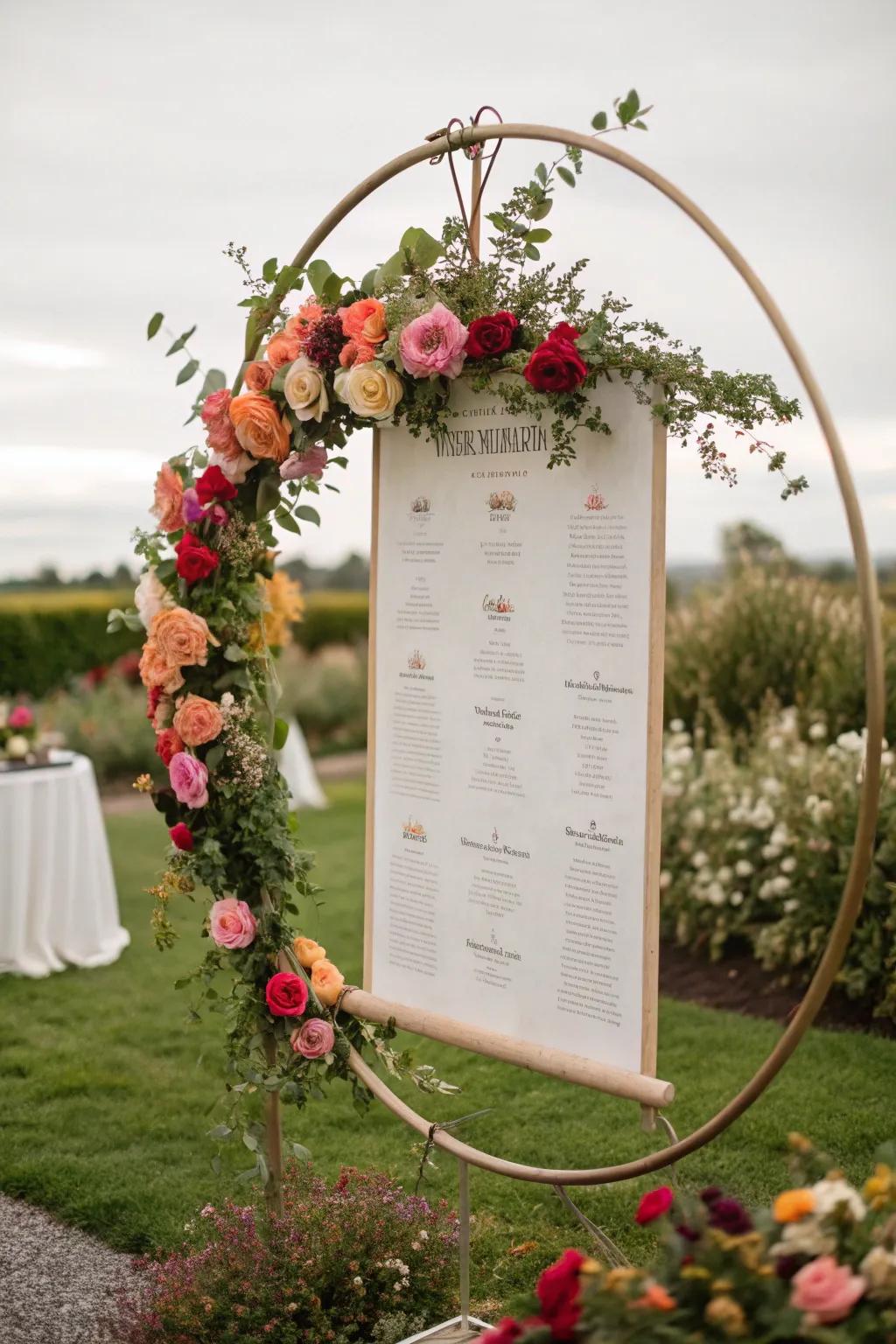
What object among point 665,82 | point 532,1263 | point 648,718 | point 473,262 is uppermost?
point 665,82

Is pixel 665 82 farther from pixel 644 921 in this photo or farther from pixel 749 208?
pixel 644 921

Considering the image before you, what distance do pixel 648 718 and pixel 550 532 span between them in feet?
1.49

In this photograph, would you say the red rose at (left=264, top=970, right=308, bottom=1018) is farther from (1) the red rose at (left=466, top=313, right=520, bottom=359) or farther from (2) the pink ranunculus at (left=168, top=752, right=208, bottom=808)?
(1) the red rose at (left=466, top=313, right=520, bottom=359)

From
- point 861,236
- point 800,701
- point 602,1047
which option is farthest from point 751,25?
point 602,1047

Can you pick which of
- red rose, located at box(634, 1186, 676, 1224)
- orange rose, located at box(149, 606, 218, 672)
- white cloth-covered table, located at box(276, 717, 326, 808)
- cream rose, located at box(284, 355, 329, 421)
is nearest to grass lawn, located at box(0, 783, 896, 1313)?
orange rose, located at box(149, 606, 218, 672)

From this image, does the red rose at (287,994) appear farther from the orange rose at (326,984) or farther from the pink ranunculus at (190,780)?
the pink ranunculus at (190,780)

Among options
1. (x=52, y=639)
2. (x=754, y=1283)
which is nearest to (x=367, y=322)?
(x=754, y=1283)

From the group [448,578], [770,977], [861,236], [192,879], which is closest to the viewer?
[448,578]

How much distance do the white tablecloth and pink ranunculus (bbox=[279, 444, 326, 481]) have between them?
3149 mm

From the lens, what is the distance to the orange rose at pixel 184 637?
9.47 ft

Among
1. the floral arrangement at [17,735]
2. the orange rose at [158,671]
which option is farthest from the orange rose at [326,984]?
the floral arrangement at [17,735]

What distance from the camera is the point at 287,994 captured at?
9.42 ft

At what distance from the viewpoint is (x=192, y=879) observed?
9.86 ft

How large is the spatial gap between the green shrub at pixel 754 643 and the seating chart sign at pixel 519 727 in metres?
4.26
